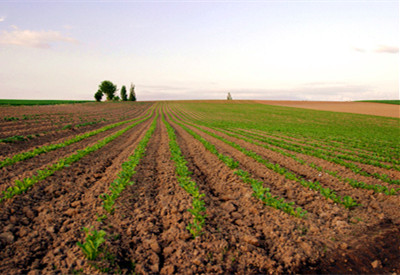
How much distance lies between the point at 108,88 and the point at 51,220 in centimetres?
12122

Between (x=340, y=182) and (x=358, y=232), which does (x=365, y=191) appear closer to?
(x=340, y=182)

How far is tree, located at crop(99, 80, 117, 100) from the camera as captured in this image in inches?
4464

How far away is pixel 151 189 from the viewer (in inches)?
291

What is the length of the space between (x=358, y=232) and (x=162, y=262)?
490cm

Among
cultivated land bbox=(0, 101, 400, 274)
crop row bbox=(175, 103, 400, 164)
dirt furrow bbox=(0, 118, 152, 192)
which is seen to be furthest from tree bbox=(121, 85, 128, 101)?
cultivated land bbox=(0, 101, 400, 274)

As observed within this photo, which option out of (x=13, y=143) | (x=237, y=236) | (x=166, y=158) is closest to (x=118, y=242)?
(x=237, y=236)

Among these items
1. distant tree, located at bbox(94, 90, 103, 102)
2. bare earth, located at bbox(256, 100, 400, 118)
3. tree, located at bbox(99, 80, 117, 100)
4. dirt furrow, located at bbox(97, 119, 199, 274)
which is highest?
tree, located at bbox(99, 80, 117, 100)

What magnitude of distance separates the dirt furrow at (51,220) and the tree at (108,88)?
384 ft

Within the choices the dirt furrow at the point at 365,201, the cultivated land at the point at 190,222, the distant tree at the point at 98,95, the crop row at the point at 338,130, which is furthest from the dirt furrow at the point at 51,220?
the distant tree at the point at 98,95

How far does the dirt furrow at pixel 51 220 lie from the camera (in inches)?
157

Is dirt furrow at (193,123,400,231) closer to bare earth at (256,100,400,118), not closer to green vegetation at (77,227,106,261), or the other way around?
green vegetation at (77,227,106,261)

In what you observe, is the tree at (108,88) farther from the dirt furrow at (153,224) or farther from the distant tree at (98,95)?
the dirt furrow at (153,224)

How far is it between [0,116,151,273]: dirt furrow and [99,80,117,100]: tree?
11693cm

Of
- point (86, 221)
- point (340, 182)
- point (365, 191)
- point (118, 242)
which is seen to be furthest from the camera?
point (340, 182)
